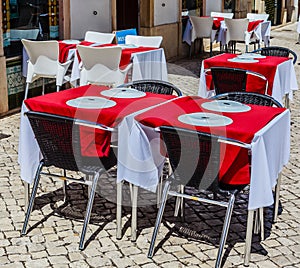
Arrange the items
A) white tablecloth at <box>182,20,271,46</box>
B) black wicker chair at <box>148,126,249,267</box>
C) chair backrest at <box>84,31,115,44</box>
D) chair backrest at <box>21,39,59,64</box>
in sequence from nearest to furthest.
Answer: black wicker chair at <box>148,126,249,267</box> → chair backrest at <box>21,39,59,64</box> → chair backrest at <box>84,31,115,44</box> → white tablecloth at <box>182,20,271,46</box>

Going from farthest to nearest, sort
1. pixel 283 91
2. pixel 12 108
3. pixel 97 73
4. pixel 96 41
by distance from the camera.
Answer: pixel 96 41
pixel 12 108
pixel 97 73
pixel 283 91

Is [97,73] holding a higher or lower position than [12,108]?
higher

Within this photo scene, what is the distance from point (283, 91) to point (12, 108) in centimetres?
381

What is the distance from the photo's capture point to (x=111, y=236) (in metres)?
4.62

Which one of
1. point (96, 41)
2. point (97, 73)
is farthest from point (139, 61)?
point (96, 41)

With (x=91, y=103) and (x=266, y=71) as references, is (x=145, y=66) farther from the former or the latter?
(x=91, y=103)

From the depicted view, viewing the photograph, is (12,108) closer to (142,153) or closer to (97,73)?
(97,73)

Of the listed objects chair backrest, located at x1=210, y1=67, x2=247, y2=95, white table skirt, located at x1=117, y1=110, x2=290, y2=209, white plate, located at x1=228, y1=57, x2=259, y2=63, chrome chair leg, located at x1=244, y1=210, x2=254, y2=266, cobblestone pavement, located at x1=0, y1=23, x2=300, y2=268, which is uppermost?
white plate, located at x1=228, y1=57, x2=259, y2=63

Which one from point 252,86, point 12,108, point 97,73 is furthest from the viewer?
point 12,108

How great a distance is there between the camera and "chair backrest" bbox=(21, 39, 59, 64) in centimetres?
845

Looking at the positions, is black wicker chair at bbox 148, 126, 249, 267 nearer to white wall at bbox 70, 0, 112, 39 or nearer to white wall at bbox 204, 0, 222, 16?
white wall at bbox 70, 0, 112, 39

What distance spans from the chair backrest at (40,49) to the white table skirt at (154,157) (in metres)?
4.43

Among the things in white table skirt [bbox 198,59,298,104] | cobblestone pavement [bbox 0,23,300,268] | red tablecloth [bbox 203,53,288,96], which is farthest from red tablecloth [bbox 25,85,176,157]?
white table skirt [bbox 198,59,298,104]

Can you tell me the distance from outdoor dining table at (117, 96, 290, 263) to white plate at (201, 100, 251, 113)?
37mm
